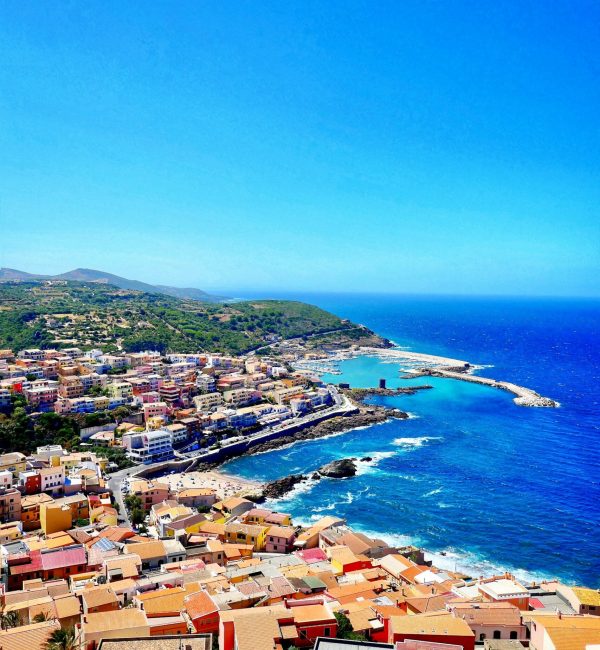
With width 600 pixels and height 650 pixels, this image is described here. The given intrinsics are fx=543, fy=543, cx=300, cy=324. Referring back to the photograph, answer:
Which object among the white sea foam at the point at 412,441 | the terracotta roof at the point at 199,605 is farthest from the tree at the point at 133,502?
the white sea foam at the point at 412,441

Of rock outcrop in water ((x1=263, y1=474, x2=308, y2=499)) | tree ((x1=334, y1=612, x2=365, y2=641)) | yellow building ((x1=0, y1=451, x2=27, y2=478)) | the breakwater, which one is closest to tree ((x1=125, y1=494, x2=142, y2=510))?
yellow building ((x1=0, y1=451, x2=27, y2=478))

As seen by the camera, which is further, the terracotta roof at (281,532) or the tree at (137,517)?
the tree at (137,517)

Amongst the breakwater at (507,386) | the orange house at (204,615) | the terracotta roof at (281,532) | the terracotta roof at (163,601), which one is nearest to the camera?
the orange house at (204,615)

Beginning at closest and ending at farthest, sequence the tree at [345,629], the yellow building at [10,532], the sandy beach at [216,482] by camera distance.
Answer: the tree at [345,629]
the yellow building at [10,532]
the sandy beach at [216,482]

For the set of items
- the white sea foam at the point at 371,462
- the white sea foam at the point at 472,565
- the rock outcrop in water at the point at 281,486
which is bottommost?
the rock outcrop in water at the point at 281,486

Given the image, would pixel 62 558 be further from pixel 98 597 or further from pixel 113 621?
pixel 113 621

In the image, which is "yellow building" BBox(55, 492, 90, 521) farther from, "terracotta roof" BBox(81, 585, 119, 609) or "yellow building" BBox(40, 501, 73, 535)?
"terracotta roof" BBox(81, 585, 119, 609)

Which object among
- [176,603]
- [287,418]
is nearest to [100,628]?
[176,603]

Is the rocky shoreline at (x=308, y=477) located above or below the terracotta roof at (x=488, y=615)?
below

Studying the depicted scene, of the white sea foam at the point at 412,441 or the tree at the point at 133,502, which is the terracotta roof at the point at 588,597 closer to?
the tree at the point at 133,502
